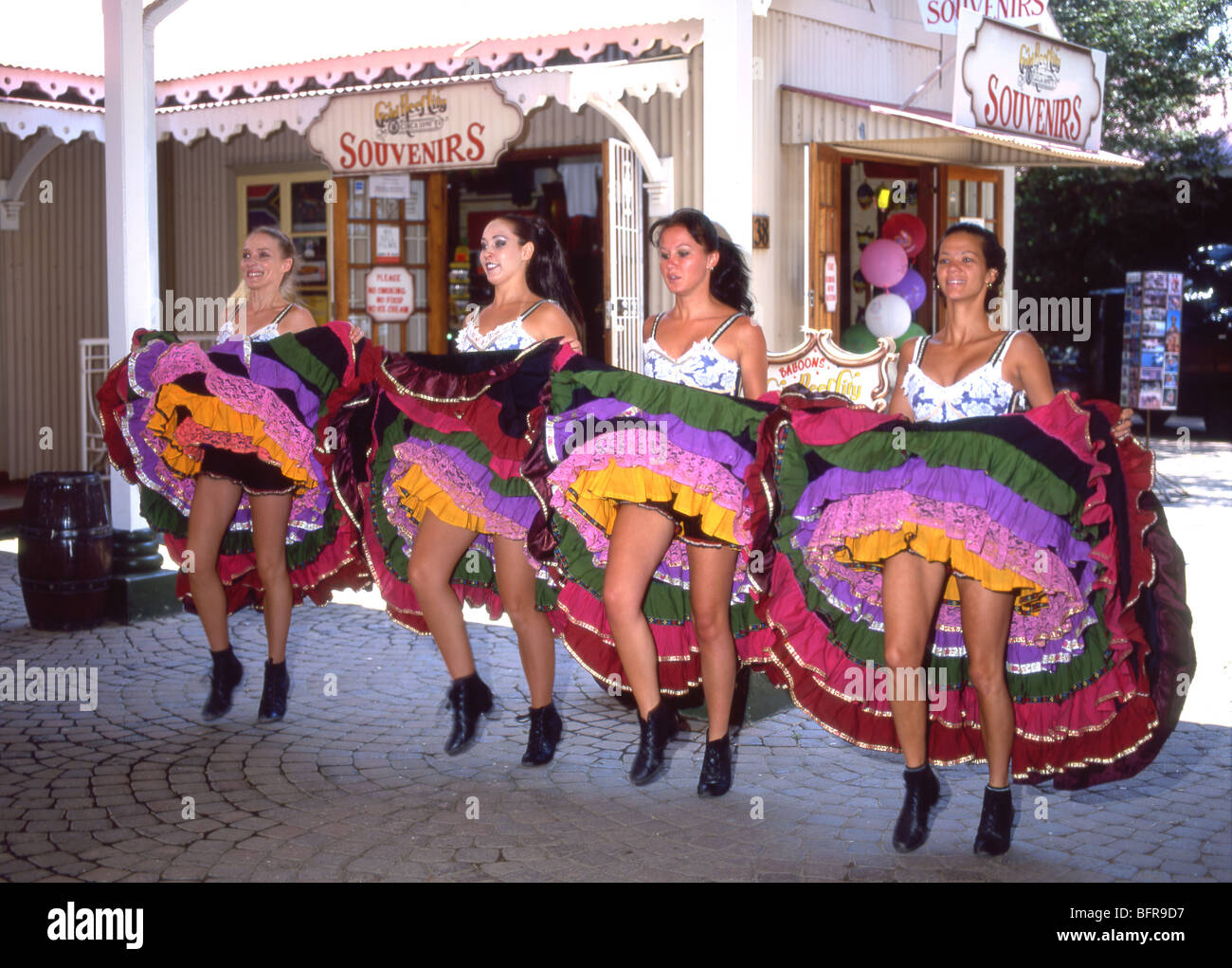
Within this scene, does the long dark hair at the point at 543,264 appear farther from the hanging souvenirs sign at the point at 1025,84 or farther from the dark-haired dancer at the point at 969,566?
the hanging souvenirs sign at the point at 1025,84

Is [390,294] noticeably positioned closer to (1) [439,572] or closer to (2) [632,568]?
(1) [439,572]

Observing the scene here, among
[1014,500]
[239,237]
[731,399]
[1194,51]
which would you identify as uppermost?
[1194,51]

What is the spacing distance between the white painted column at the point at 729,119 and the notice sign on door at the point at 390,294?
6.34 meters

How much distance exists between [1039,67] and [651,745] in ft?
23.7

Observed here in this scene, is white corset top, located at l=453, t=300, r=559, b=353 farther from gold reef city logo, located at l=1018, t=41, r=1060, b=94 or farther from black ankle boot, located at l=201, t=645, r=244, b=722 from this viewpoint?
gold reef city logo, located at l=1018, t=41, r=1060, b=94

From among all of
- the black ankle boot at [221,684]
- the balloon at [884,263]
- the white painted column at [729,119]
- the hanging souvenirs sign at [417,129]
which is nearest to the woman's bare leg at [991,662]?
the white painted column at [729,119]

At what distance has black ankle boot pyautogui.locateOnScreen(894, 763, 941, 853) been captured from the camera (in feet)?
13.3

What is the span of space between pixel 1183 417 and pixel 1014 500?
19.2 m

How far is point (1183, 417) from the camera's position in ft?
70.1

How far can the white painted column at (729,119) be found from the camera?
19.1ft

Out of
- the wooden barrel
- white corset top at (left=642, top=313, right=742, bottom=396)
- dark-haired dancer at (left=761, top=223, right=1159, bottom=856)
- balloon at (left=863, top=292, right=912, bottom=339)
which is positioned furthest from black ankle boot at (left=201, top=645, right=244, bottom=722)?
balloon at (left=863, top=292, right=912, bottom=339)

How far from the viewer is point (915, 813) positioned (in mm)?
4070
